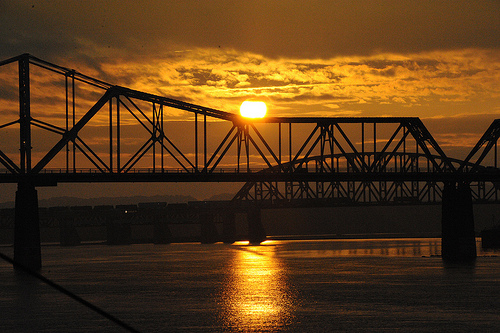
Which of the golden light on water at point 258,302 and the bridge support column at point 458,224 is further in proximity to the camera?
the bridge support column at point 458,224

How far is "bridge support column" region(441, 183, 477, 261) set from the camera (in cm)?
12519

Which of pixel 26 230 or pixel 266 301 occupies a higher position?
pixel 26 230

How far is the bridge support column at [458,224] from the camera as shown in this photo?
125188mm

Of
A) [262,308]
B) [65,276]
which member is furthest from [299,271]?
[262,308]

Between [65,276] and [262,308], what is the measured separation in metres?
51.6

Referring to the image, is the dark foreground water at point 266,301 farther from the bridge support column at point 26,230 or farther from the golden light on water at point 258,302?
the bridge support column at point 26,230

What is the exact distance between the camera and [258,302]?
71.0 meters

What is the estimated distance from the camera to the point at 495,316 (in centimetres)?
5900

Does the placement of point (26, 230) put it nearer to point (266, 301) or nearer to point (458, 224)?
A: point (266, 301)

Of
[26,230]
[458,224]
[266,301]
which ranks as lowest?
[266,301]

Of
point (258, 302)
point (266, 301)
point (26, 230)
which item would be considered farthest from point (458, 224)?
point (26, 230)

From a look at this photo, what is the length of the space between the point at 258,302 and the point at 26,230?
4951 centimetres

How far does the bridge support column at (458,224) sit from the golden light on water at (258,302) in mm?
33624

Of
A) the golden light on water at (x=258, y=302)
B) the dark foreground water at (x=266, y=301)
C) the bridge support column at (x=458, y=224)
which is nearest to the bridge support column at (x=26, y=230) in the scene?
the dark foreground water at (x=266, y=301)
